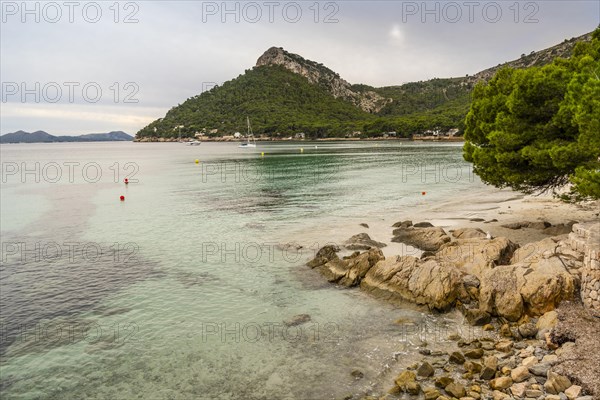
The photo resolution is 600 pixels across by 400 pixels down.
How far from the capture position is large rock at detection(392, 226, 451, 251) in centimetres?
2583

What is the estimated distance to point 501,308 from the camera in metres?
15.9

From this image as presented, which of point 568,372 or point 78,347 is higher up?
point 568,372

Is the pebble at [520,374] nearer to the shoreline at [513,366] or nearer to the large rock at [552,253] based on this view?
the shoreline at [513,366]

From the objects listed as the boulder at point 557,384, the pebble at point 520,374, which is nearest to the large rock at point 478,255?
the pebble at point 520,374

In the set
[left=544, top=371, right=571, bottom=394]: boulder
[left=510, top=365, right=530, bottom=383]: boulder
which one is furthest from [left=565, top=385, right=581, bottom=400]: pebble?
[left=510, top=365, right=530, bottom=383]: boulder

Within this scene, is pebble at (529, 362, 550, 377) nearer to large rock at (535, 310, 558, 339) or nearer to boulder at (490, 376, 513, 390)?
boulder at (490, 376, 513, 390)

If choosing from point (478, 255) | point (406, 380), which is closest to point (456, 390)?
point (406, 380)

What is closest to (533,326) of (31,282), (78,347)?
(78,347)

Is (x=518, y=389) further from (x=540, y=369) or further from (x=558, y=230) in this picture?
(x=558, y=230)

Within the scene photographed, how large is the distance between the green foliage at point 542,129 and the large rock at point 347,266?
1011 centimetres

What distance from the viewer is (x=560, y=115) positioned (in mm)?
20562

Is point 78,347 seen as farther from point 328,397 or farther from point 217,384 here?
point 328,397

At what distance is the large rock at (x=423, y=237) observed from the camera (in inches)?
1017

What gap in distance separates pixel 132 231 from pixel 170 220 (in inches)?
178
